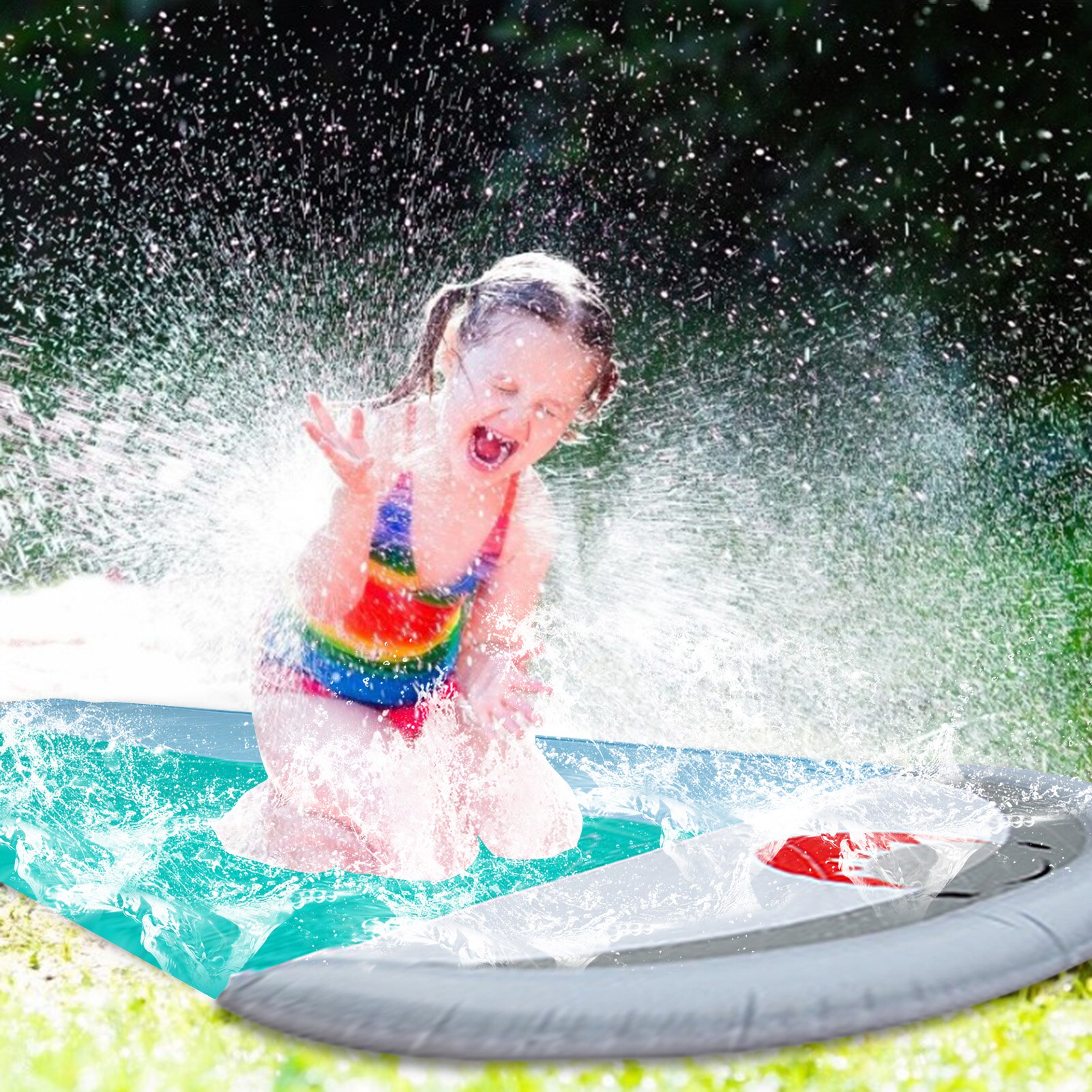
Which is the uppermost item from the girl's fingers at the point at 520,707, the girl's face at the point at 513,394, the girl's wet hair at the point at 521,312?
the girl's wet hair at the point at 521,312

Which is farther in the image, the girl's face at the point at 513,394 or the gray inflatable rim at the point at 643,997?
the girl's face at the point at 513,394

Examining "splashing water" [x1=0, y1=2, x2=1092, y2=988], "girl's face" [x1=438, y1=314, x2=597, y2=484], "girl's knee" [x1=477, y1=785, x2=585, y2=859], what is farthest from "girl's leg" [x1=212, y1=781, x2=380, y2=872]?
"splashing water" [x1=0, y1=2, x2=1092, y2=988]

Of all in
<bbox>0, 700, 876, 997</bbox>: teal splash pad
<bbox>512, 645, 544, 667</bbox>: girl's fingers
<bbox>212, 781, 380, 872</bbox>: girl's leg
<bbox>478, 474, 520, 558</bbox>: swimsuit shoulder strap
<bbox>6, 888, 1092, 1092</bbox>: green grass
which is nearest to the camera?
<bbox>6, 888, 1092, 1092</bbox>: green grass

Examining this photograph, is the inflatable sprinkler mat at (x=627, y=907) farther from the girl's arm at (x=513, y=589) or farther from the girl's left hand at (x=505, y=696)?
the girl's arm at (x=513, y=589)

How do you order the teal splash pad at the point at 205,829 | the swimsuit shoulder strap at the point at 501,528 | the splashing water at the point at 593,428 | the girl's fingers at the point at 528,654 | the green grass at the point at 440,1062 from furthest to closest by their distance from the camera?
the splashing water at the point at 593,428 → the swimsuit shoulder strap at the point at 501,528 → the girl's fingers at the point at 528,654 → the teal splash pad at the point at 205,829 → the green grass at the point at 440,1062

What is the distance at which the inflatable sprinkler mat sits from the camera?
70.9 inches

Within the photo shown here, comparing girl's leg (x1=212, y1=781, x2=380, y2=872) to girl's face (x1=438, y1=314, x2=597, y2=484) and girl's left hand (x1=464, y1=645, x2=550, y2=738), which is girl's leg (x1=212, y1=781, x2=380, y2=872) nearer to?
girl's left hand (x1=464, y1=645, x2=550, y2=738)

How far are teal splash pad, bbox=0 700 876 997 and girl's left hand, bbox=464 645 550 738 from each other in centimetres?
31

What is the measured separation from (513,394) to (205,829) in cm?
122

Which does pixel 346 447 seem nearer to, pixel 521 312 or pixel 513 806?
pixel 521 312

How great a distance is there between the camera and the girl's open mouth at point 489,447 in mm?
2877

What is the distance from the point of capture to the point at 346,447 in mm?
2641

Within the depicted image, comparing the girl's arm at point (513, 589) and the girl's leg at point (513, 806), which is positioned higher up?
the girl's arm at point (513, 589)

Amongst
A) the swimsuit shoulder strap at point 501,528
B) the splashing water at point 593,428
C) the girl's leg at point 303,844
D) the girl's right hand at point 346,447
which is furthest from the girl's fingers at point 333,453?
the splashing water at point 593,428
